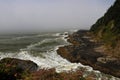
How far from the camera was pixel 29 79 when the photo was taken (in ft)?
53.3

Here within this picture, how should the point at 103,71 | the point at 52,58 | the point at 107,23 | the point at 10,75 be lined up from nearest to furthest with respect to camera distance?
the point at 10,75 → the point at 103,71 → the point at 52,58 → the point at 107,23

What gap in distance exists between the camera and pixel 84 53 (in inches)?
2003

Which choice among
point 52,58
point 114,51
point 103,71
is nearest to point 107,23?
point 114,51

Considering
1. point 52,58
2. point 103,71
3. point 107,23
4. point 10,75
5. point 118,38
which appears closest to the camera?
point 10,75

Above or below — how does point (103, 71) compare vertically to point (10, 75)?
below

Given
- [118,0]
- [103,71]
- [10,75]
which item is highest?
[118,0]

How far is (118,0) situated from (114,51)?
44.6 meters

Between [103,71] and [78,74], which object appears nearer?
[78,74]

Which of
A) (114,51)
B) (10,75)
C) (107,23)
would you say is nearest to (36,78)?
(10,75)

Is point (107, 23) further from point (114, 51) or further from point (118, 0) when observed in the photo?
point (114, 51)

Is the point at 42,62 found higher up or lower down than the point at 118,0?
lower down

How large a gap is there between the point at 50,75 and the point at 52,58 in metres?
33.8

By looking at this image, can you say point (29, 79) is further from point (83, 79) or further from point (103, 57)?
point (103, 57)

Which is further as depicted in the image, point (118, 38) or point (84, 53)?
point (118, 38)
